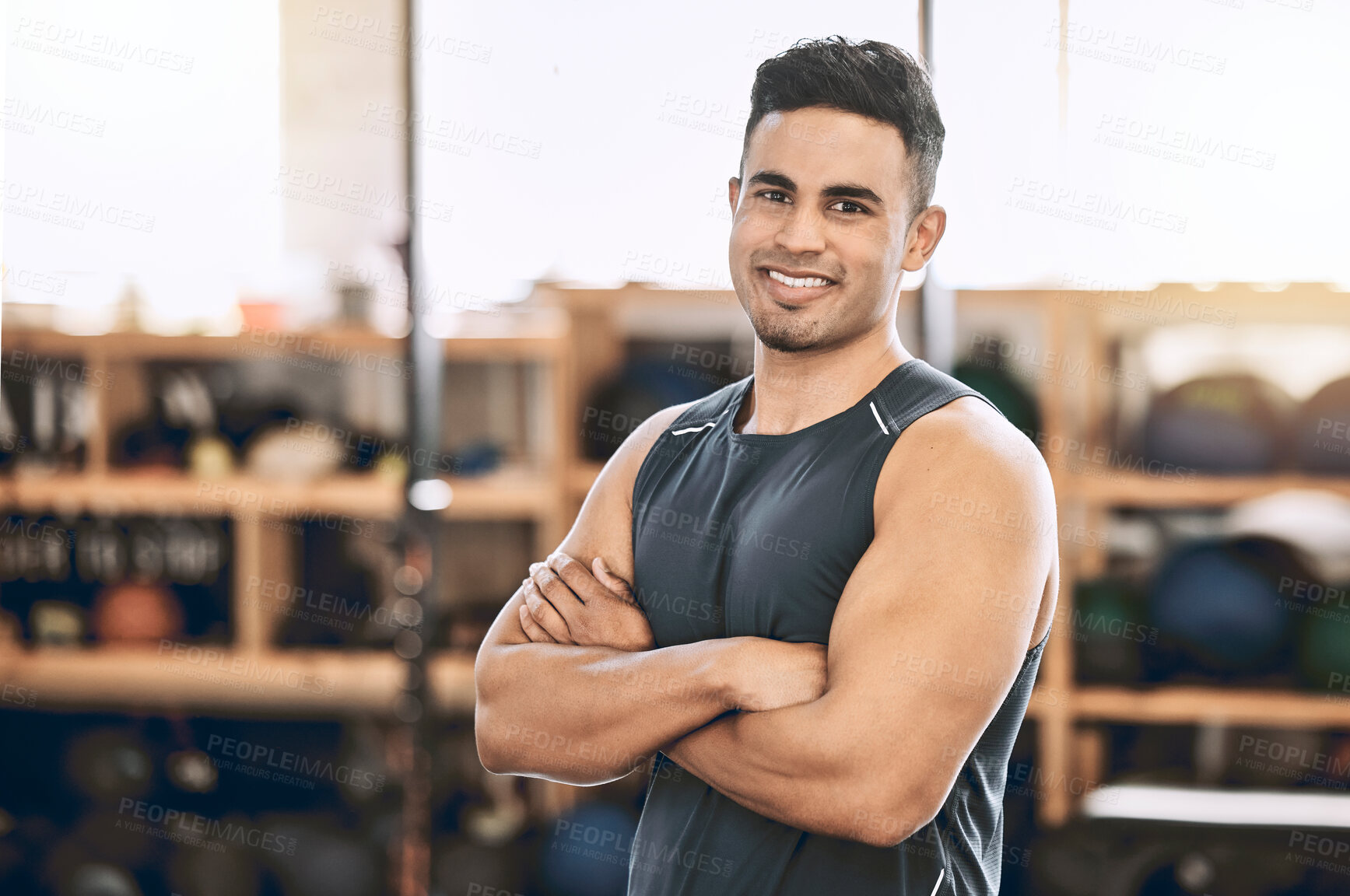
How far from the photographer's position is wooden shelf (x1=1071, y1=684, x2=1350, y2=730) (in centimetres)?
261

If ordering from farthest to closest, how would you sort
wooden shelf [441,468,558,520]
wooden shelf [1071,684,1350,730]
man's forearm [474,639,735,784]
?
wooden shelf [441,468,558,520] → wooden shelf [1071,684,1350,730] → man's forearm [474,639,735,784]

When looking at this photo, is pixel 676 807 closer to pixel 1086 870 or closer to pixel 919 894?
pixel 919 894

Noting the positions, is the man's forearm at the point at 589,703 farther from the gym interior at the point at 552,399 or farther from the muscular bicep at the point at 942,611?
the gym interior at the point at 552,399

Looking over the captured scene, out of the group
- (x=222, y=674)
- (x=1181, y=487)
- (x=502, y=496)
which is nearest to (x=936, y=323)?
(x=1181, y=487)

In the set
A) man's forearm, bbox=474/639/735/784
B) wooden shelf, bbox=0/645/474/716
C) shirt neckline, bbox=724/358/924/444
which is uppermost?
shirt neckline, bbox=724/358/924/444

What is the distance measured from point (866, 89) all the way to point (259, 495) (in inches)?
101

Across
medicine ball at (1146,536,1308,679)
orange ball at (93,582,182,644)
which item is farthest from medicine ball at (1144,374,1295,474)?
orange ball at (93,582,182,644)

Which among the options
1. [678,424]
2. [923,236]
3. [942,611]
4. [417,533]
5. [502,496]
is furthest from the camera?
[502,496]

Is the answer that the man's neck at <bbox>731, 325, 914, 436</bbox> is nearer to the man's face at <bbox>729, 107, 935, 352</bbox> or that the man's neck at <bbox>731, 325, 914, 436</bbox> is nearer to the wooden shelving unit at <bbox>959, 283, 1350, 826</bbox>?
the man's face at <bbox>729, 107, 935, 352</bbox>

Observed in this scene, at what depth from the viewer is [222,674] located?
3.16 m

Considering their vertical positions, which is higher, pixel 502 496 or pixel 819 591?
pixel 819 591

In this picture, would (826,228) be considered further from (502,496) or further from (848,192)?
(502,496)

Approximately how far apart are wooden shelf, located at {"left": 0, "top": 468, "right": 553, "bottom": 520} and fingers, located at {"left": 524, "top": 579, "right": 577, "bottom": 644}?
5.70 feet

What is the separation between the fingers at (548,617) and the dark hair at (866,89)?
1.97 feet
